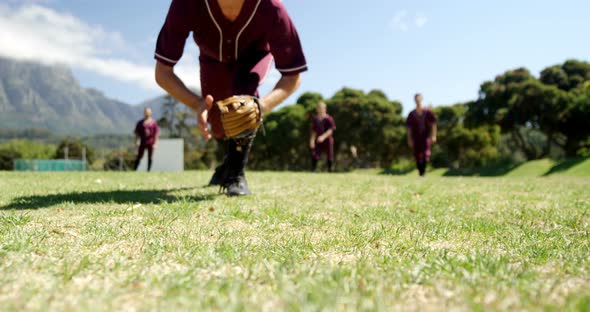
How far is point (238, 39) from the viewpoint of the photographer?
427 cm

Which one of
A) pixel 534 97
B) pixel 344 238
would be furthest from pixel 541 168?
pixel 344 238

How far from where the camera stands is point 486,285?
1491 mm

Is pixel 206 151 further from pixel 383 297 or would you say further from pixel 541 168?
pixel 383 297

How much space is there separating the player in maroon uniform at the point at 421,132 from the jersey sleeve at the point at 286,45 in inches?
357

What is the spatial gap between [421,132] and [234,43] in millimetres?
9314

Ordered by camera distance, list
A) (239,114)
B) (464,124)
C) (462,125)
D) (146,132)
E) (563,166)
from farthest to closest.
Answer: (462,125) < (464,124) < (563,166) < (146,132) < (239,114)

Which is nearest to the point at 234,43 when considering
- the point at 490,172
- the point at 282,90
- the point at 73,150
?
the point at 282,90

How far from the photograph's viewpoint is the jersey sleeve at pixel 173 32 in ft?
12.6

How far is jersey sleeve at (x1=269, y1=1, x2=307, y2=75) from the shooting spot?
3.94 m

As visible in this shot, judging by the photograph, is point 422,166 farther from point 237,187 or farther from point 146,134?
point 146,134

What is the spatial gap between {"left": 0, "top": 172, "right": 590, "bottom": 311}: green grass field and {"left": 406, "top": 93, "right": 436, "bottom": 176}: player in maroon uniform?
8.89 m

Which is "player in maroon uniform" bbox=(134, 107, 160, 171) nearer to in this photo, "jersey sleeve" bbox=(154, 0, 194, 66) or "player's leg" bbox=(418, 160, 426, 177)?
"player's leg" bbox=(418, 160, 426, 177)

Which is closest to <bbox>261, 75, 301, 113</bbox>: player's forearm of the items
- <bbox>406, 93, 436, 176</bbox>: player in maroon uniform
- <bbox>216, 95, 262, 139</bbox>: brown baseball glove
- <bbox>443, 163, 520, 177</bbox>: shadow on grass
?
<bbox>216, 95, 262, 139</bbox>: brown baseball glove

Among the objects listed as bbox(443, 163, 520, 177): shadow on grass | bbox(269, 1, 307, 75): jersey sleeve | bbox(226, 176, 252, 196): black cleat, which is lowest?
bbox(443, 163, 520, 177): shadow on grass
